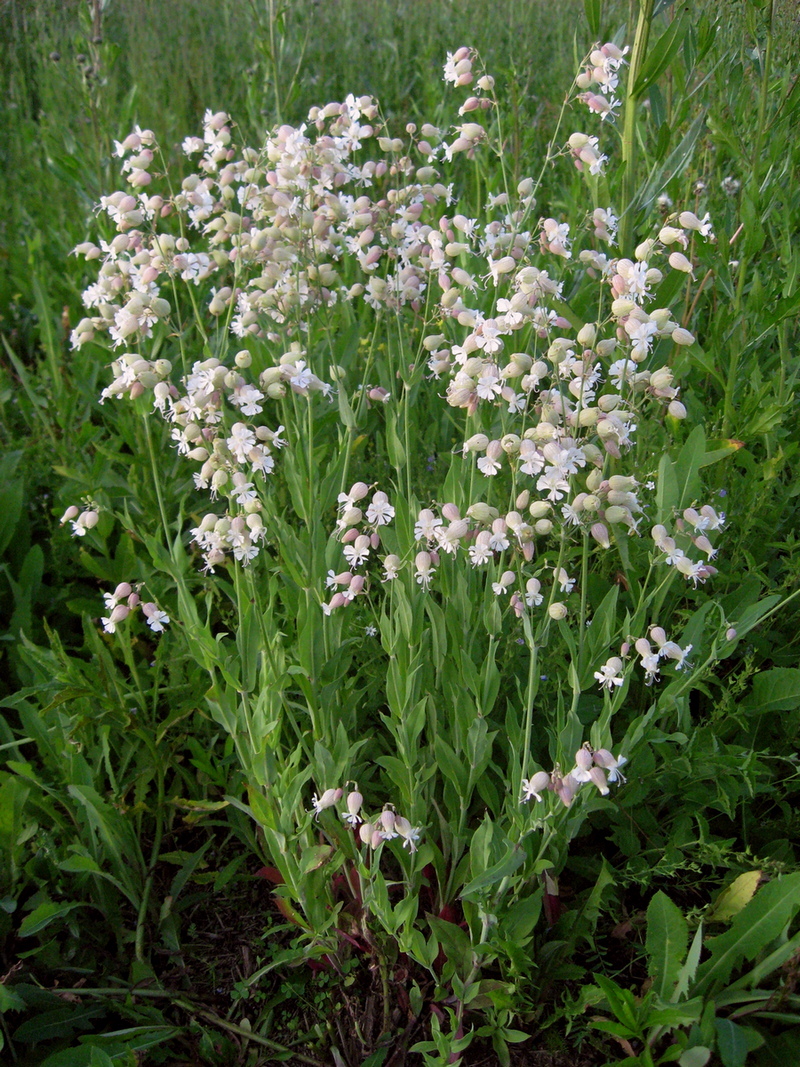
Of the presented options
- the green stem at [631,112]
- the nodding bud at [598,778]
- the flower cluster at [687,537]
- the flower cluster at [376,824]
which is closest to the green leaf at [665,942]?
the nodding bud at [598,778]

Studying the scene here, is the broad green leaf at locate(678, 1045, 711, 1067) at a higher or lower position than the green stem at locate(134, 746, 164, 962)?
higher

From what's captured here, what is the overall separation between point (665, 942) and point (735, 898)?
0.23m

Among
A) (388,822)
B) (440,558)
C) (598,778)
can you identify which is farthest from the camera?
(440,558)

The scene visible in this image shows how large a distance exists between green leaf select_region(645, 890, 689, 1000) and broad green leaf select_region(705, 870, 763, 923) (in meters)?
0.17

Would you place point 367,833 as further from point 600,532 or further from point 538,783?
point 600,532

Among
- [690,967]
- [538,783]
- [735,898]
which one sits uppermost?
[538,783]

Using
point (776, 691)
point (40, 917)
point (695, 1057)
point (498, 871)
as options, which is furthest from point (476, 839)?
point (40, 917)

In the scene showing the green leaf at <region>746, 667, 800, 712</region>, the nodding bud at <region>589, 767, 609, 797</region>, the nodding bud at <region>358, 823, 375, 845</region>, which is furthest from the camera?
the green leaf at <region>746, 667, 800, 712</region>

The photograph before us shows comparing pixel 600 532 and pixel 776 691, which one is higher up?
pixel 600 532

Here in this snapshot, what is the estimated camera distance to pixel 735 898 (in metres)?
1.55

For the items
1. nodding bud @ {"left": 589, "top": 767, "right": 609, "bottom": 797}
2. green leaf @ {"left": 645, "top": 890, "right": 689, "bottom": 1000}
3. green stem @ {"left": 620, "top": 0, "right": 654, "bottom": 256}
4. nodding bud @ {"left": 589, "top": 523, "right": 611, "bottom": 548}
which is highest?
green stem @ {"left": 620, "top": 0, "right": 654, "bottom": 256}

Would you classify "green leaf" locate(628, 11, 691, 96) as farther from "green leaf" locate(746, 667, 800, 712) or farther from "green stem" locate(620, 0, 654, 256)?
"green leaf" locate(746, 667, 800, 712)

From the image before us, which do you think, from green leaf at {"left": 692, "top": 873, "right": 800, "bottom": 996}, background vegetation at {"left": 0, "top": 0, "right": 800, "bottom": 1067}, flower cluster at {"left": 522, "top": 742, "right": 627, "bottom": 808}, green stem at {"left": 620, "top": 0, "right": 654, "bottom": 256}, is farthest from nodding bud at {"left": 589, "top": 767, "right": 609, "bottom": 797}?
green stem at {"left": 620, "top": 0, "right": 654, "bottom": 256}

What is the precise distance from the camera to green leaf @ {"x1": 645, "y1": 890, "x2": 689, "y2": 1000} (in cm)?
140
